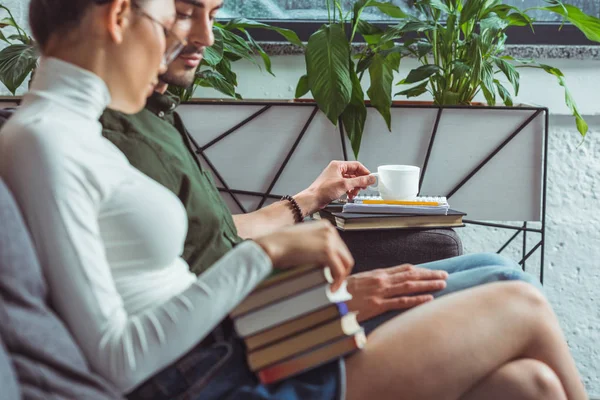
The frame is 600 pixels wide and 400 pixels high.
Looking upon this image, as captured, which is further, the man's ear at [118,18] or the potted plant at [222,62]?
the potted plant at [222,62]

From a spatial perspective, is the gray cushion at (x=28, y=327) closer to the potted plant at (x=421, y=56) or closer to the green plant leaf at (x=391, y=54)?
the potted plant at (x=421, y=56)

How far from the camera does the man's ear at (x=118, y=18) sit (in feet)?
2.55

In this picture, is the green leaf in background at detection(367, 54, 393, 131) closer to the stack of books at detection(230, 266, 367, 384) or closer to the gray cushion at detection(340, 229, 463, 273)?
the gray cushion at detection(340, 229, 463, 273)

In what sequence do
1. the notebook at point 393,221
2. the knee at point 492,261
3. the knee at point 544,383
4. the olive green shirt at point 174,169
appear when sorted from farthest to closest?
the notebook at point 393,221 → the knee at point 492,261 → the olive green shirt at point 174,169 → the knee at point 544,383

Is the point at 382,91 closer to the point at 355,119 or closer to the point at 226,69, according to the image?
the point at 355,119

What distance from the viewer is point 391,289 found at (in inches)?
44.1

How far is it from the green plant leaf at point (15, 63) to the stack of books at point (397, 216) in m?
0.79

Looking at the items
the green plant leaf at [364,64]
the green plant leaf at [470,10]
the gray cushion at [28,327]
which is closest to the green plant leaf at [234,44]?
the green plant leaf at [364,64]

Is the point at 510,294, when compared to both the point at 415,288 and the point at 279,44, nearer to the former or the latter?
the point at 415,288

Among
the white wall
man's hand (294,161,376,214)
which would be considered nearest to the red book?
man's hand (294,161,376,214)

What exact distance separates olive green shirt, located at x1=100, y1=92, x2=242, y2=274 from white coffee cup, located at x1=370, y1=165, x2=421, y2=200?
49cm

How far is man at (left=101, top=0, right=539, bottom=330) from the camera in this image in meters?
1.03

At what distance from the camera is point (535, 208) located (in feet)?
5.98

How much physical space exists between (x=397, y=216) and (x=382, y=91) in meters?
0.41
